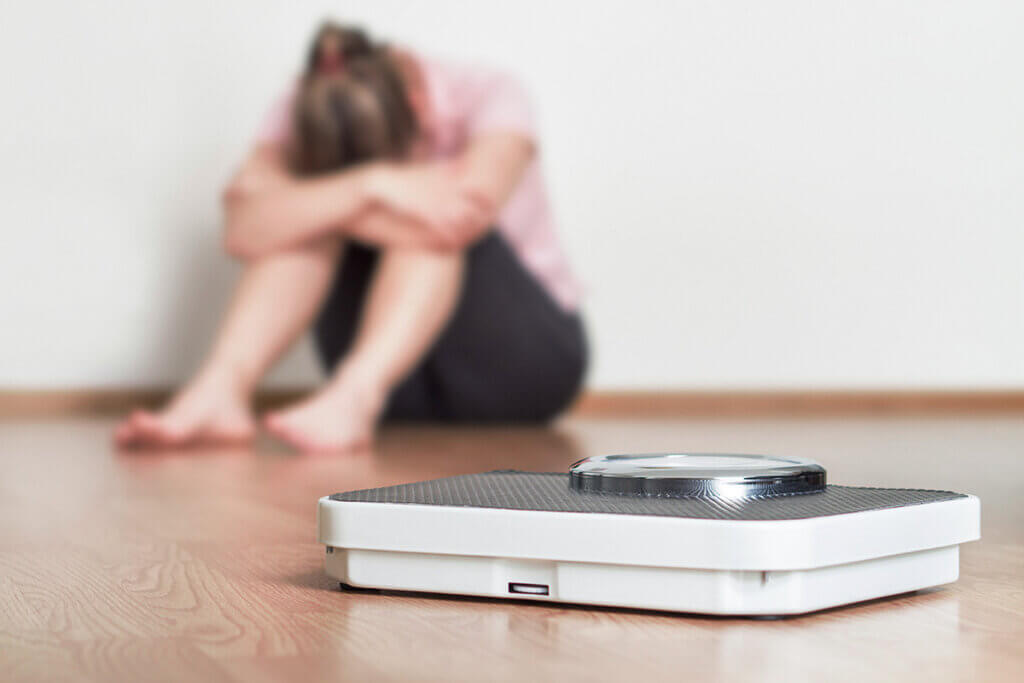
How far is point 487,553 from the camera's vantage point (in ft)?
1.40

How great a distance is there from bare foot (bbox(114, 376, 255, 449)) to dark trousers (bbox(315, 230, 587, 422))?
0.36 meters

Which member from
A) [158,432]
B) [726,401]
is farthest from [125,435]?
[726,401]

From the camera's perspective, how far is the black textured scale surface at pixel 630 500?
0.41 meters

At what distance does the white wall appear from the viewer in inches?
106

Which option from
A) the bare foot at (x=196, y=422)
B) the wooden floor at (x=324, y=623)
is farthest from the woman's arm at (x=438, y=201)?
the wooden floor at (x=324, y=623)

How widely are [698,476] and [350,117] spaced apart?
56.3 inches

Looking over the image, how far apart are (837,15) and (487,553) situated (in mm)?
2582

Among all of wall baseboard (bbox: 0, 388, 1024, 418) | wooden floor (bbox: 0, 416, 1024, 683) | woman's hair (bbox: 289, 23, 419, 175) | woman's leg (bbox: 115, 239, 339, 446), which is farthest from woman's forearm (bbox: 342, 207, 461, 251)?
wall baseboard (bbox: 0, 388, 1024, 418)

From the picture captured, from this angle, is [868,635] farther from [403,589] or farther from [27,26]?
[27,26]

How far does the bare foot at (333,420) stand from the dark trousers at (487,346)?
36cm

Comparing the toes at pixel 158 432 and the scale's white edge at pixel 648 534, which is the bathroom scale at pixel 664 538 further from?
the toes at pixel 158 432

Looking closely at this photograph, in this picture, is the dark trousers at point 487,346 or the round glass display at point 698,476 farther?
the dark trousers at point 487,346

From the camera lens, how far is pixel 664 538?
0.39 metres

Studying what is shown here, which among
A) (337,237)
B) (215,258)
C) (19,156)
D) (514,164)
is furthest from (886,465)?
(19,156)
